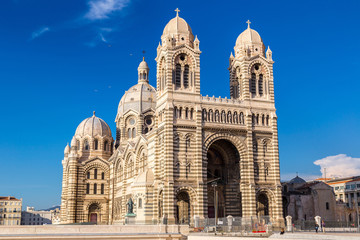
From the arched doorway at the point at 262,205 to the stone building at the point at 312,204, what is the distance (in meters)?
9.38

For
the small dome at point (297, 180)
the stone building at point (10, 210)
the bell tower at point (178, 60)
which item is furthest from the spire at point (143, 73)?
the stone building at point (10, 210)

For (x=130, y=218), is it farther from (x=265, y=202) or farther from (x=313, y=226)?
(x=313, y=226)

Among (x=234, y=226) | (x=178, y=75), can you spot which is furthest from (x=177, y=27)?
(x=234, y=226)

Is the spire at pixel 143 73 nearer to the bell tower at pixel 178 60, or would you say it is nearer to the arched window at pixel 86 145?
the arched window at pixel 86 145

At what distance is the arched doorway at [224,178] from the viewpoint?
53.3 metres

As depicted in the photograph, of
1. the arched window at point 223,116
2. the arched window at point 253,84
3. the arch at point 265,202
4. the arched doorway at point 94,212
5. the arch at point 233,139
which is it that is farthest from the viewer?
the arched doorway at point 94,212

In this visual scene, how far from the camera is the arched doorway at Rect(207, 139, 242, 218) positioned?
2098 inches

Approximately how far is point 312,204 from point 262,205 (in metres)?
12.9

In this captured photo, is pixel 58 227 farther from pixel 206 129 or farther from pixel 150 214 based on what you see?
pixel 206 129

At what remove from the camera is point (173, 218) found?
1875 inches

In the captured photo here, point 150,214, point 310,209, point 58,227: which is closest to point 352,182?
point 310,209

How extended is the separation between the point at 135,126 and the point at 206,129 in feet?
89.4

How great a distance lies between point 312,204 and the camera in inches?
2468

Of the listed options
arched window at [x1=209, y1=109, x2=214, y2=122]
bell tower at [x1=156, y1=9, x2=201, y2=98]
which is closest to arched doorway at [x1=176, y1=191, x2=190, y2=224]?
arched window at [x1=209, y1=109, x2=214, y2=122]
